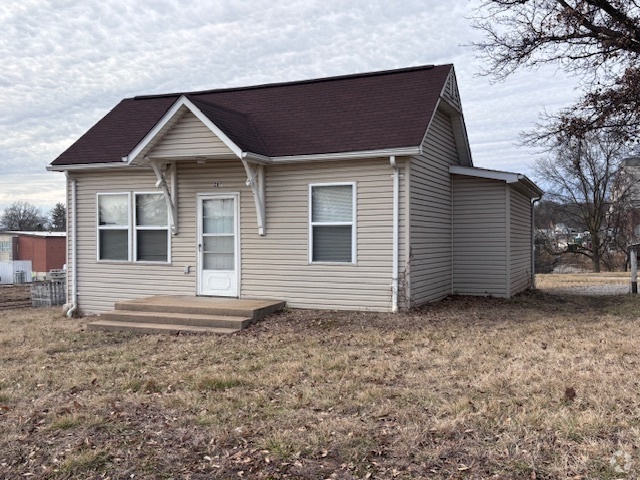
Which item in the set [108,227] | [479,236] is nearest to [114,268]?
[108,227]

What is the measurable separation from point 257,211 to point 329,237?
1469 mm

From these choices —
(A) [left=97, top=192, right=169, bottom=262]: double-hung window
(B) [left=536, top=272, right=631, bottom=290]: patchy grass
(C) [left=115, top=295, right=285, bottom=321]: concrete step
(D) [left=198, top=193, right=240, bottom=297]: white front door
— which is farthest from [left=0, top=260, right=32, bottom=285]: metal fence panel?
(B) [left=536, top=272, right=631, bottom=290]: patchy grass

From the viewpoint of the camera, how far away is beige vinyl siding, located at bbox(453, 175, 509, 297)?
40.1 ft

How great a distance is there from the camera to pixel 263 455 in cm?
394

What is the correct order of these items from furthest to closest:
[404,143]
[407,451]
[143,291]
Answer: [143,291] < [404,143] < [407,451]

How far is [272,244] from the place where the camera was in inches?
416

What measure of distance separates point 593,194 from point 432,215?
2921 centimetres

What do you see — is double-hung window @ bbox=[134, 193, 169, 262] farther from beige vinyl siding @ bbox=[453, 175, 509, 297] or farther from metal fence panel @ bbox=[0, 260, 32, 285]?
metal fence panel @ bbox=[0, 260, 32, 285]

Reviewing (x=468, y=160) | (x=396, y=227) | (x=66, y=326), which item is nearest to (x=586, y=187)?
(x=468, y=160)

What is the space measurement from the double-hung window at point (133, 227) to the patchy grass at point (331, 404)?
10.8ft

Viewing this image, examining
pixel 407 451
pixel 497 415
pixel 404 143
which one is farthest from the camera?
pixel 404 143

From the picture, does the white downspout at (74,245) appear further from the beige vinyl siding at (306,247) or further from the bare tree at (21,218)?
the bare tree at (21,218)

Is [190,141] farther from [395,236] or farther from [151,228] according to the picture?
[395,236]

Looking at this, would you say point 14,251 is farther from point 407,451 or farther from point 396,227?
point 407,451
